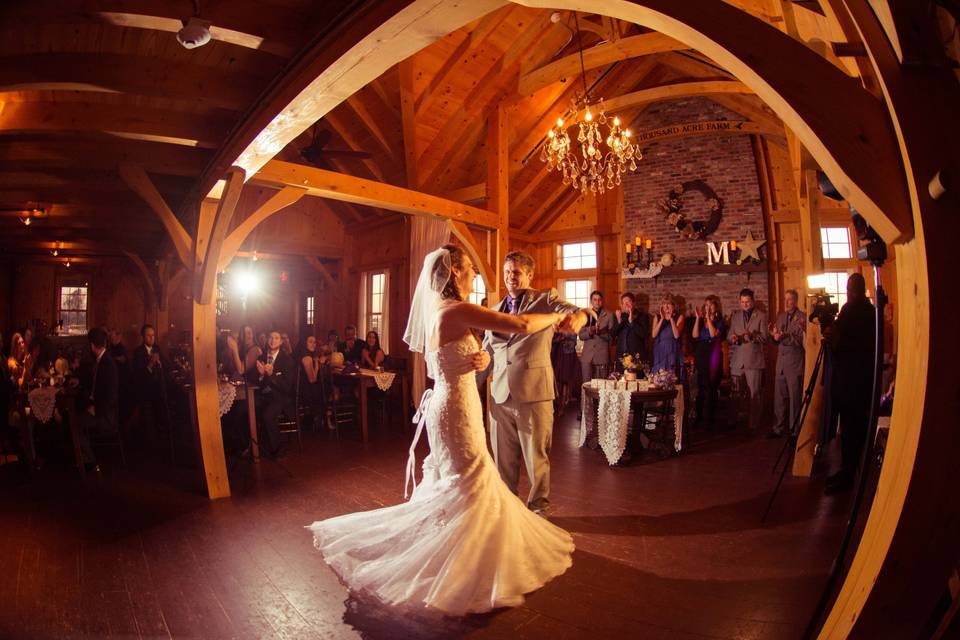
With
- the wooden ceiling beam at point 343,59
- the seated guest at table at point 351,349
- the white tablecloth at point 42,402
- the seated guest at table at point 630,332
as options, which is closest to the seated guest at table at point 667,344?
the seated guest at table at point 630,332

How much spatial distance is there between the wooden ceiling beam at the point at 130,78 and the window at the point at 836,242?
27.8 feet

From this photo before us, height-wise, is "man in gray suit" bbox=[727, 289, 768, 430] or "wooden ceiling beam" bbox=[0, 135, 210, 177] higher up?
"wooden ceiling beam" bbox=[0, 135, 210, 177]

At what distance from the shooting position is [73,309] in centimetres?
1202

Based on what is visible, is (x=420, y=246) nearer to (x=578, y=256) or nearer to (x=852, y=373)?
(x=578, y=256)

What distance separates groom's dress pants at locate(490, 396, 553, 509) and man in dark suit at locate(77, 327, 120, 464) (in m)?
4.08

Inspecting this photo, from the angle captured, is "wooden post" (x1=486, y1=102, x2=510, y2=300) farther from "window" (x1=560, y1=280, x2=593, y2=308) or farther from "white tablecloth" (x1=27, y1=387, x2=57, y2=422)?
"white tablecloth" (x1=27, y1=387, x2=57, y2=422)

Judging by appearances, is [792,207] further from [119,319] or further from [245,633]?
[119,319]

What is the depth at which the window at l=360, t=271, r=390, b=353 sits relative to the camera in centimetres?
999

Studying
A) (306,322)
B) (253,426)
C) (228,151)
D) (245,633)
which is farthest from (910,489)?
(306,322)

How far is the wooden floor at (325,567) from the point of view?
2.31 metres

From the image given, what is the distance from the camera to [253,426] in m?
5.37

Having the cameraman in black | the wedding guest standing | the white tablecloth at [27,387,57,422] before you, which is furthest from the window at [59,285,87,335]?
the cameraman in black

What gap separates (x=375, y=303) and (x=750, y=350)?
690cm

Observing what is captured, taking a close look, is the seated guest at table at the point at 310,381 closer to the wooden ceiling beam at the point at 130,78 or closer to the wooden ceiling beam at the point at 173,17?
the wooden ceiling beam at the point at 130,78
